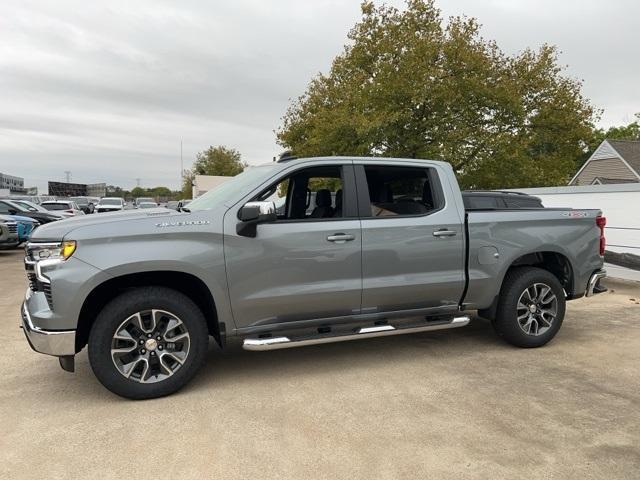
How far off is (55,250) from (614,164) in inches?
1246

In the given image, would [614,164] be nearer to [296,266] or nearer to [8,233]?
[8,233]

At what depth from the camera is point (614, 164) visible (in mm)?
28688

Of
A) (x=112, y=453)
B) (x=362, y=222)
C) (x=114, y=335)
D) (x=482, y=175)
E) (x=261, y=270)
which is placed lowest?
(x=112, y=453)

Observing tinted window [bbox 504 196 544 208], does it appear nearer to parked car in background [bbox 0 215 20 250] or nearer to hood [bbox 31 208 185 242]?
hood [bbox 31 208 185 242]

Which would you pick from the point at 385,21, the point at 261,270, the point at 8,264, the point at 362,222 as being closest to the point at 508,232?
the point at 362,222

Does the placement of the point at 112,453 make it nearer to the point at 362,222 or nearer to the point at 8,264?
the point at 362,222

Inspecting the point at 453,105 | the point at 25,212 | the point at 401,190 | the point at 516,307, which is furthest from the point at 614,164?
Result: the point at 25,212

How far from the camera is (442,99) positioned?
2003 centimetres

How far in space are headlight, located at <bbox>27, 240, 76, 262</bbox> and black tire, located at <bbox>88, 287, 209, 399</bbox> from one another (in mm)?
477

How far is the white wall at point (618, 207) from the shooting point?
9141 millimetres

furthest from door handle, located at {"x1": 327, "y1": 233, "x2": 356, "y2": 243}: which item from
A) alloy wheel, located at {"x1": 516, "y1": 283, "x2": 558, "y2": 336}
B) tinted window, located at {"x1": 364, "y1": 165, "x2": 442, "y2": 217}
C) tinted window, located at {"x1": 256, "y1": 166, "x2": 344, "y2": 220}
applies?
alloy wheel, located at {"x1": 516, "y1": 283, "x2": 558, "y2": 336}

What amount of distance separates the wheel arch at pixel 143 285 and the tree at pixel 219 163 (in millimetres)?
82653

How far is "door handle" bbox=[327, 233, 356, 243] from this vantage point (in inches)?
168

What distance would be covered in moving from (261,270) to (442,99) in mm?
17848
